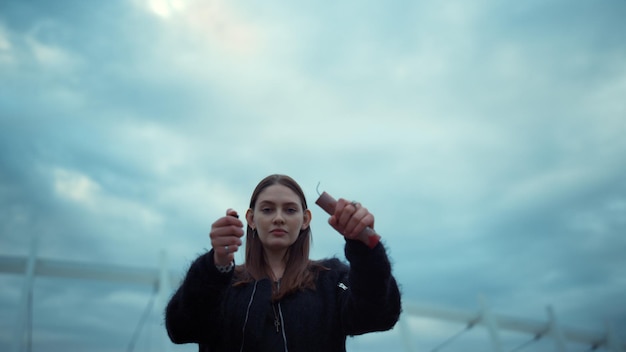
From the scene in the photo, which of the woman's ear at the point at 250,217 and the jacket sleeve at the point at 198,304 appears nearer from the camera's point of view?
the jacket sleeve at the point at 198,304

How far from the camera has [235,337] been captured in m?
1.77

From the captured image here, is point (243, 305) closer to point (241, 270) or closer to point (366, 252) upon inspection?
point (241, 270)

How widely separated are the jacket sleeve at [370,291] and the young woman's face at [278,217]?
0.40 metres

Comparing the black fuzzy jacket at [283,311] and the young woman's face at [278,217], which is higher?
the young woman's face at [278,217]

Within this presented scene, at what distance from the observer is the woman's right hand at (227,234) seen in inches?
62.0

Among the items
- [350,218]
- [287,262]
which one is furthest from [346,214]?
[287,262]

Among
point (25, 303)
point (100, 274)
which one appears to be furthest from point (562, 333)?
point (25, 303)

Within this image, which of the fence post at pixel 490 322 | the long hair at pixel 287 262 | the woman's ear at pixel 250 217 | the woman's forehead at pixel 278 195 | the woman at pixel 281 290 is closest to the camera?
the woman at pixel 281 290

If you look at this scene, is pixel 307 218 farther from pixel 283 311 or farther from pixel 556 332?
pixel 556 332

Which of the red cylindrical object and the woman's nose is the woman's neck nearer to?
the woman's nose

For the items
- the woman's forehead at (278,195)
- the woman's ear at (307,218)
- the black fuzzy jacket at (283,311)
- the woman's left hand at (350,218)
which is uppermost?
the woman's forehead at (278,195)

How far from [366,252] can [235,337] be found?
610 millimetres

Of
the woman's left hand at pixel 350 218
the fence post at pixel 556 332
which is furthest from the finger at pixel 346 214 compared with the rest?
the fence post at pixel 556 332

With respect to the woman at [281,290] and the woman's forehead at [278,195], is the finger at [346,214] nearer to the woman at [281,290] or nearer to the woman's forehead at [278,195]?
the woman at [281,290]
